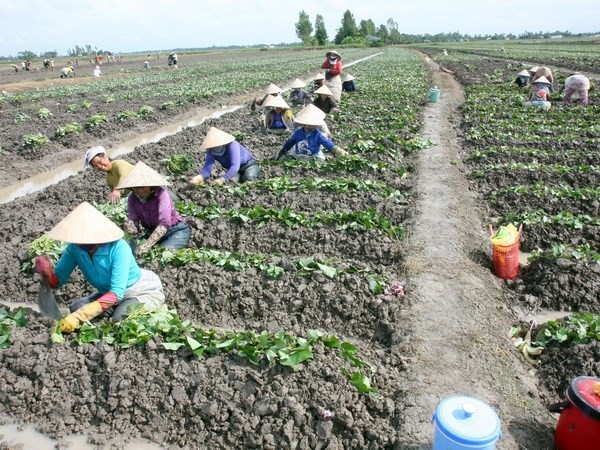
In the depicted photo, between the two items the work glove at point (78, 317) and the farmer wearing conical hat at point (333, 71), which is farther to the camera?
the farmer wearing conical hat at point (333, 71)

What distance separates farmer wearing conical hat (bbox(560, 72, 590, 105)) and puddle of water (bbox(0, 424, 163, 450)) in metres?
16.3

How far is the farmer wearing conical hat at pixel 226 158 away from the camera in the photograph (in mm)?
7129

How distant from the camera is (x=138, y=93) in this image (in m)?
21.7

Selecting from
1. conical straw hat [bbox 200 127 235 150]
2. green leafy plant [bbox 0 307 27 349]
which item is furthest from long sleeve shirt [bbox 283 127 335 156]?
green leafy plant [bbox 0 307 27 349]

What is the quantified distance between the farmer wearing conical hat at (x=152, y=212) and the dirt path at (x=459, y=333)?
2988mm

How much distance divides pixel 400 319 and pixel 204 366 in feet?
6.77

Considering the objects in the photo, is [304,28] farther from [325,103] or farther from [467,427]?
[467,427]

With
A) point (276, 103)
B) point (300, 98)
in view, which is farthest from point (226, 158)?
point (300, 98)

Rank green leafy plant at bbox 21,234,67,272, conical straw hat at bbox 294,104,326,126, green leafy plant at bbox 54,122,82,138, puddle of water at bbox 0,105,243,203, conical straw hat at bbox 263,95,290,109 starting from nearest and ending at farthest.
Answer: green leafy plant at bbox 21,234,67,272 → conical straw hat at bbox 294,104,326,126 → puddle of water at bbox 0,105,243,203 → conical straw hat at bbox 263,95,290,109 → green leafy plant at bbox 54,122,82,138

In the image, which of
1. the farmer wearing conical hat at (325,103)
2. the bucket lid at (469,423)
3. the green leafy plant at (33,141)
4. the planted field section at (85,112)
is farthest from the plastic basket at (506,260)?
the green leafy plant at (33,141)

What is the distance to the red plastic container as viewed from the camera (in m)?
2.89

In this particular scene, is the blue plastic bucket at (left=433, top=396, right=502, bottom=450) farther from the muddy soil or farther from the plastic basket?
the plastic basket

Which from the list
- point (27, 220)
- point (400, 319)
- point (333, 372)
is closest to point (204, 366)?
point (333, 372)

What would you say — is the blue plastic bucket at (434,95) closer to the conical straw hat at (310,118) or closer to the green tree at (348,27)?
the conical straw hat at (310,118)
